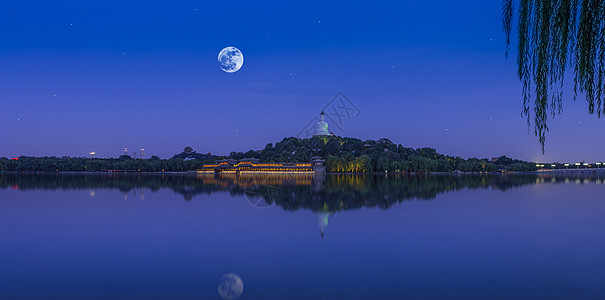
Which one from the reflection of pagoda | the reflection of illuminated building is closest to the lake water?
the reflection of pagoda

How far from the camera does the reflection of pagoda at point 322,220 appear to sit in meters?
14.1

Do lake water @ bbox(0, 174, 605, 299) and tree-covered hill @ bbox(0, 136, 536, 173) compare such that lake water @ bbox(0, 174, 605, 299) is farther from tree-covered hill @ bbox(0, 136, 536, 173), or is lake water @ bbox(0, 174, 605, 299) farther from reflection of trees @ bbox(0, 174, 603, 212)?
tree-covered hill @ bbox(0, 136, 536, 173)

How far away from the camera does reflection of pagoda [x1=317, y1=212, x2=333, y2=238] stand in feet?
46.3

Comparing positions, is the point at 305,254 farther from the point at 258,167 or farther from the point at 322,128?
the point at 322,128

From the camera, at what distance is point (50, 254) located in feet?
34.4

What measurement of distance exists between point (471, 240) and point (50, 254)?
38.3 ft

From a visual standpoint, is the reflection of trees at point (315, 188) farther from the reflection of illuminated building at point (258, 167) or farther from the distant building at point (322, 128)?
the distant building at point (322, 128)

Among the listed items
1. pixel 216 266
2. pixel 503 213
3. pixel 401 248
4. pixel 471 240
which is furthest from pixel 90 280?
pixel 503 213

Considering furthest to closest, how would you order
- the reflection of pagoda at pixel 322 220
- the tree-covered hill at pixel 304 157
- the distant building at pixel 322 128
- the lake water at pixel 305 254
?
the distant building at pixel 322 128
the tree-covered hill at pixel 304 157
the reflection of pagoda at pixel 322 220
the lake water at pixel 305 254

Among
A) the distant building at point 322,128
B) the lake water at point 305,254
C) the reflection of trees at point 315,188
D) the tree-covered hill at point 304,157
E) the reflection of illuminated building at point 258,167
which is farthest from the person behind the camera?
the distant building at point 322,128

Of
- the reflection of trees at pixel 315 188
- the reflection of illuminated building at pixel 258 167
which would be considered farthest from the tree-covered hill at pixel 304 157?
the reflection of trees at pixel 315 188

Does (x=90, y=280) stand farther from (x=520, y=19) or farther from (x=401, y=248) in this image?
(x=520, y=19)

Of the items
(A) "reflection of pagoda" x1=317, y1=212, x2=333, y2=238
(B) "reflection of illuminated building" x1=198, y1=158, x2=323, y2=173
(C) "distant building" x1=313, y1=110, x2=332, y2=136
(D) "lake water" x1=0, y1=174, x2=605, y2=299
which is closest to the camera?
(D) "lake water" x1=0, y1=174, x2=605, y2=299

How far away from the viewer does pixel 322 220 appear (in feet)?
53.1
